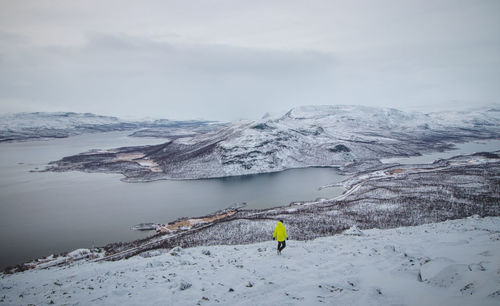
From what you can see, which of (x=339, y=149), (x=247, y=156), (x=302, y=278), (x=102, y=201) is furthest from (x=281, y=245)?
(x=339, y=149)

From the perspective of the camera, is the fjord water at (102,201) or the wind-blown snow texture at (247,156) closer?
the fjord water at (102,201)

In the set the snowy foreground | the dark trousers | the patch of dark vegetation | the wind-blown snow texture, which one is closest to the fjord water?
the wind-blown snow texture

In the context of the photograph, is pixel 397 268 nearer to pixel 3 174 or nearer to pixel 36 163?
pixel 3 174

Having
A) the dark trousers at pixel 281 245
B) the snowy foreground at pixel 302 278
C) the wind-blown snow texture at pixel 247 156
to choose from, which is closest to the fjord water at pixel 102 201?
the wind-blown snow texture at pixel 247 156

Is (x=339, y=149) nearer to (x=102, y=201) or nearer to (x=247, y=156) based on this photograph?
(x=247, y=156)

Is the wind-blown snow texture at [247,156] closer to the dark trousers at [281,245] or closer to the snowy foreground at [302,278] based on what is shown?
the snowy foreground at [302,278]

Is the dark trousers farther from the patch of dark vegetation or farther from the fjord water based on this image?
the patch of dark vegetation
